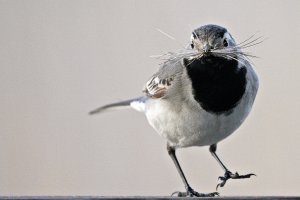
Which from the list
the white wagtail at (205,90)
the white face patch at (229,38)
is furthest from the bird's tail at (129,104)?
the white face patch at (229,38)

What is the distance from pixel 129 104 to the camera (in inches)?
222

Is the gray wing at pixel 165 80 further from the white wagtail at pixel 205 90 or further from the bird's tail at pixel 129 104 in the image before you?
the bird's tail at pixel 129 104

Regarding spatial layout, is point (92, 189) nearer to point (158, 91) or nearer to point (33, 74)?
point (33, 74)

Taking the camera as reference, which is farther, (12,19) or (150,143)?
(12,19)

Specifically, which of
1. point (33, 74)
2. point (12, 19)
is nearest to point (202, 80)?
point (33, 74)

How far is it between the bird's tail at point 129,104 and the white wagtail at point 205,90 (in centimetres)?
45

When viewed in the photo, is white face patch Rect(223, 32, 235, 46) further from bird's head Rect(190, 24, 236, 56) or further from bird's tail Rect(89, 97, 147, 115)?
bird's tail Rect(89, 97, 147, 115)

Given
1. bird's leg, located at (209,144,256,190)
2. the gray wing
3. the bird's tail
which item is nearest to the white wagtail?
the gray wing

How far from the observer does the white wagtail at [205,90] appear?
434 centimetres

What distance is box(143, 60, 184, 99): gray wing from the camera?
4.72m

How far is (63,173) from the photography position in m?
5.74

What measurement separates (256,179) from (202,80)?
1.75 meters

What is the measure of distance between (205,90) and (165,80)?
0.35 meters

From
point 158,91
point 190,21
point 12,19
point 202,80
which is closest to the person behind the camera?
point 202,80
